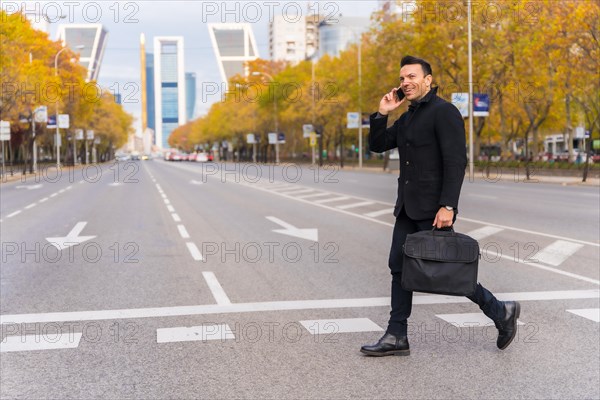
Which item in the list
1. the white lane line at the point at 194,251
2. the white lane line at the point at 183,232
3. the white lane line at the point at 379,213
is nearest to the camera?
the white lane line at the point at 194,251

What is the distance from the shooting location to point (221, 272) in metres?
9.10

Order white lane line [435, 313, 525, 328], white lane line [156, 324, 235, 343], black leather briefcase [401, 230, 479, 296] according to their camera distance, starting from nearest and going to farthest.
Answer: black leather briefcase [401, 230, 479, 296] < white lane line [156, 324, 235, 343] < white lane line [435, 313, 525, 328]

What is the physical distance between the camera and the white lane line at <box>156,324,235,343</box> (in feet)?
18.9

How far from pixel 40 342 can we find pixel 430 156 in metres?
3.25

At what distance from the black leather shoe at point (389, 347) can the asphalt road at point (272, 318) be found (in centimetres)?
7

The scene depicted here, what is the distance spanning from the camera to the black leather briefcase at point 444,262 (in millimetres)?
4781

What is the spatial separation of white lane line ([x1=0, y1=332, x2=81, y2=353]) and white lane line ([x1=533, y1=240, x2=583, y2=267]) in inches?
239

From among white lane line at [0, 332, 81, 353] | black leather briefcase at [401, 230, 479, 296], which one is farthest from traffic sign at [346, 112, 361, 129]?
black leather briefcase at [401, 230, 479, 296]

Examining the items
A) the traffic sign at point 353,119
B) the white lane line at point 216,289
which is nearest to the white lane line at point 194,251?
the white lane line at point 216,289

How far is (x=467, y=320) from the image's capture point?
6.34 meters

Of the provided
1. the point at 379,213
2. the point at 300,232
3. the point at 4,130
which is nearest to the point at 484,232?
the point at 300,232

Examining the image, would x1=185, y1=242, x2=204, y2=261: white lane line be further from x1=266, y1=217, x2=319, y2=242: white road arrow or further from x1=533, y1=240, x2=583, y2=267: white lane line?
x1=533, y1=240, x2=583, y2=267: white lane line

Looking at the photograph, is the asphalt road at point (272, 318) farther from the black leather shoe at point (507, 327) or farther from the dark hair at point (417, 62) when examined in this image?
the dark hair at point (417, 62)

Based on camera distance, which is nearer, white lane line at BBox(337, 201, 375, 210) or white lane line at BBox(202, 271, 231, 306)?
white lane line at BBox(202, 271, 231, 306)
